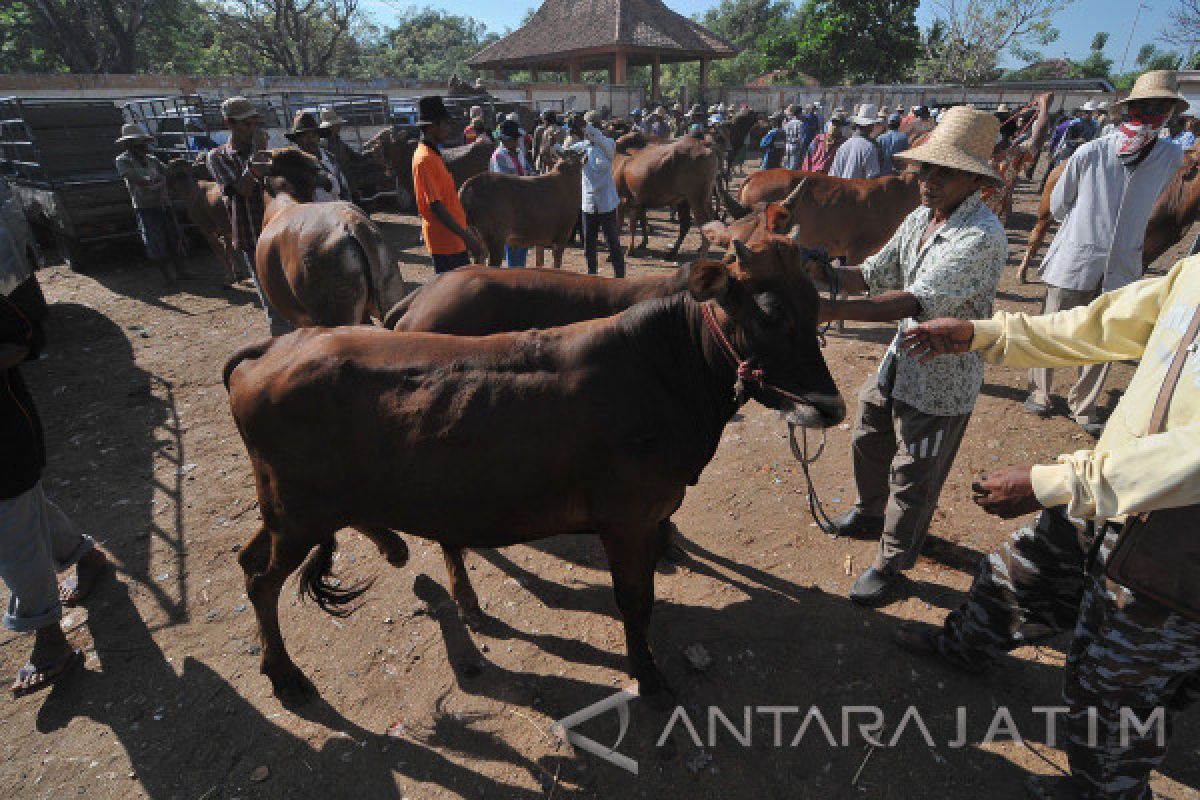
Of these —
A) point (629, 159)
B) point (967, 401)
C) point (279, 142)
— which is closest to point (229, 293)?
point (279, 142)

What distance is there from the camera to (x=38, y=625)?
327 cm

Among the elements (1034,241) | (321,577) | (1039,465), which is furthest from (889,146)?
(321,577)

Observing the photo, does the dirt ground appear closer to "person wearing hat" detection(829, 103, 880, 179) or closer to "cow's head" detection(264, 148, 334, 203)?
"cow's head" detection(264, 148, 334, 203)

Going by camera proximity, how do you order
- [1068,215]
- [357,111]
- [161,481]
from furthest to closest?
1. [357,111]
2. [1068,215]
3. [161,481]

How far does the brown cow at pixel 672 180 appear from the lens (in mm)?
11453

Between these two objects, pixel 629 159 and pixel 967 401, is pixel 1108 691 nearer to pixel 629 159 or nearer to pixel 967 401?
pixel 967 401

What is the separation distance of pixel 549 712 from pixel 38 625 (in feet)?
8.96

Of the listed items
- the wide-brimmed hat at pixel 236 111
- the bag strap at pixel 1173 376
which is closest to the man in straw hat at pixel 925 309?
the bag strap at pixel 1173 376

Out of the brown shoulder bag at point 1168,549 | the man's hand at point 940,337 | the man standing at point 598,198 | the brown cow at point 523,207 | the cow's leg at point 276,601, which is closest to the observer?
the brown shoulder bag at point 1168,549

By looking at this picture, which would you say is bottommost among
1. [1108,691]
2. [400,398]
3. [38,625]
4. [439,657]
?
[439,657]

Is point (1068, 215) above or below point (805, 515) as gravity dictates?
above

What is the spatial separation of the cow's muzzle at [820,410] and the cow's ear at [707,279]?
1.91 ft

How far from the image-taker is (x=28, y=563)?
3236mm

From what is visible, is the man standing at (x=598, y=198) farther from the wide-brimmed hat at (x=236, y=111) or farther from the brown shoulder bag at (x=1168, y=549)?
the brown shoulder bag at (x=1168, y=549)
